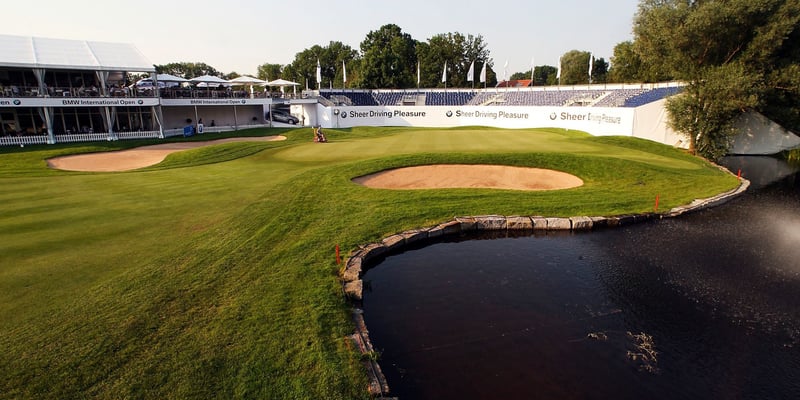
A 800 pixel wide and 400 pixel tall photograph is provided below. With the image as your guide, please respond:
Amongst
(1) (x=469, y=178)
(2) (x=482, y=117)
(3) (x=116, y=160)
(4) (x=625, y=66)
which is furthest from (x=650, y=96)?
(3) (x=116, y=160)

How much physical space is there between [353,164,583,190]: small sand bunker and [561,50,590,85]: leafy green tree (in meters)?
72.6

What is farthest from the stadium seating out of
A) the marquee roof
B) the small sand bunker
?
the marquee roof

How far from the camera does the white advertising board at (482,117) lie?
123 feet

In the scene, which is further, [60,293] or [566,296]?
[566,296]

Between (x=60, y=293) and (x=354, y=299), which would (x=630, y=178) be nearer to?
(x=354, y=299)

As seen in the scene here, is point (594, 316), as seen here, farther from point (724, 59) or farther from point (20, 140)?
point (20, 140)

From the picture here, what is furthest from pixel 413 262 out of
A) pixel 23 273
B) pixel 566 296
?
pixel 23 273

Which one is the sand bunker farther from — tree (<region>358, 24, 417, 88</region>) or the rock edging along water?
tree (<region>358, 24, 417, 88</region>)

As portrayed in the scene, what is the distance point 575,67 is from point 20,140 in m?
87.4

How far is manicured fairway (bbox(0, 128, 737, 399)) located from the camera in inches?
251

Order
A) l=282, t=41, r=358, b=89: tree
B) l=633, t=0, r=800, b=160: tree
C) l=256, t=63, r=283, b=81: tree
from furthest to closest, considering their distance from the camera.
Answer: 1. l=256, t=63, r=283, b=81: tree
2. l=282, t=41, r=358, b=89: tree
3. l=633, t=0, r=800, b=160: tree

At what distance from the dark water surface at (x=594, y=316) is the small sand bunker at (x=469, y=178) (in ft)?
18.3

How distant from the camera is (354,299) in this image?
930 cm

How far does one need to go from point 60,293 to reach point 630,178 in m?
21.2
